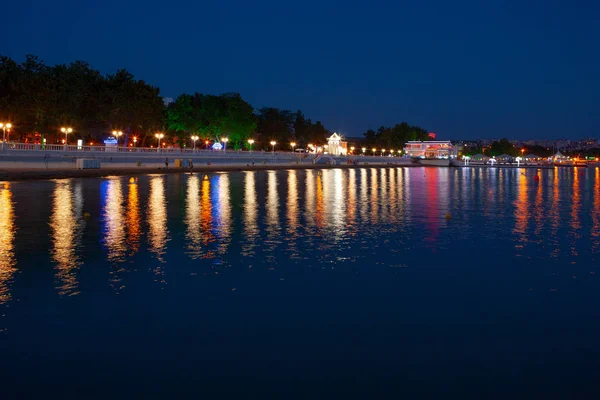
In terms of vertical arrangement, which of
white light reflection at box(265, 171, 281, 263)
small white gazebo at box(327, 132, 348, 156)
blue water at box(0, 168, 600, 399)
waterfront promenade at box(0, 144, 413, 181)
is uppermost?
small white gazebo at box(327, 132, 348, 156)

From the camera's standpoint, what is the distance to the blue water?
5.80 m

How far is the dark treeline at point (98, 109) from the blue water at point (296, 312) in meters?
55.4

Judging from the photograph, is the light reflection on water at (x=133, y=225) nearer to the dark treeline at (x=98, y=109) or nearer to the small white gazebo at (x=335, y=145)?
the dark treeline at (x=98, y=109)

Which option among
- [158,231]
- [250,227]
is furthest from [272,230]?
[158,231]

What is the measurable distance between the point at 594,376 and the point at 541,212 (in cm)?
1892

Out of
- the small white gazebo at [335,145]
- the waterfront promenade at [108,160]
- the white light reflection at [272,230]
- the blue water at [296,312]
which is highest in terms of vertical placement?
the small white gazebo at [335,145]

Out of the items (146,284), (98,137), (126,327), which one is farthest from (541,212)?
(98,137)

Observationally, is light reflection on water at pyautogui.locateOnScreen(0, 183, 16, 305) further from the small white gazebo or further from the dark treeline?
the small white gazebo

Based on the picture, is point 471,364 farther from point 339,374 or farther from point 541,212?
point 541,212

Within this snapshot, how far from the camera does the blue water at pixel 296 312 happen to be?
19.0ft

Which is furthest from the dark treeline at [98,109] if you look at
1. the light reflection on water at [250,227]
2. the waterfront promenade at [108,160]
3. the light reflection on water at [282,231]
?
the light reflection on water at [250,227]

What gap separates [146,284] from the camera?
975 centimetres

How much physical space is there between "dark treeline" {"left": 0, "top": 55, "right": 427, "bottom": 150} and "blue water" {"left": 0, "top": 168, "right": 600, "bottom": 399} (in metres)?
55.4

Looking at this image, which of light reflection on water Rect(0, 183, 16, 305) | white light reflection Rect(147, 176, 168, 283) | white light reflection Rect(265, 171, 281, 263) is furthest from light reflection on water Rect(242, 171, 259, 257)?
light reflection on water Rect(0, 183, 16, 305)
